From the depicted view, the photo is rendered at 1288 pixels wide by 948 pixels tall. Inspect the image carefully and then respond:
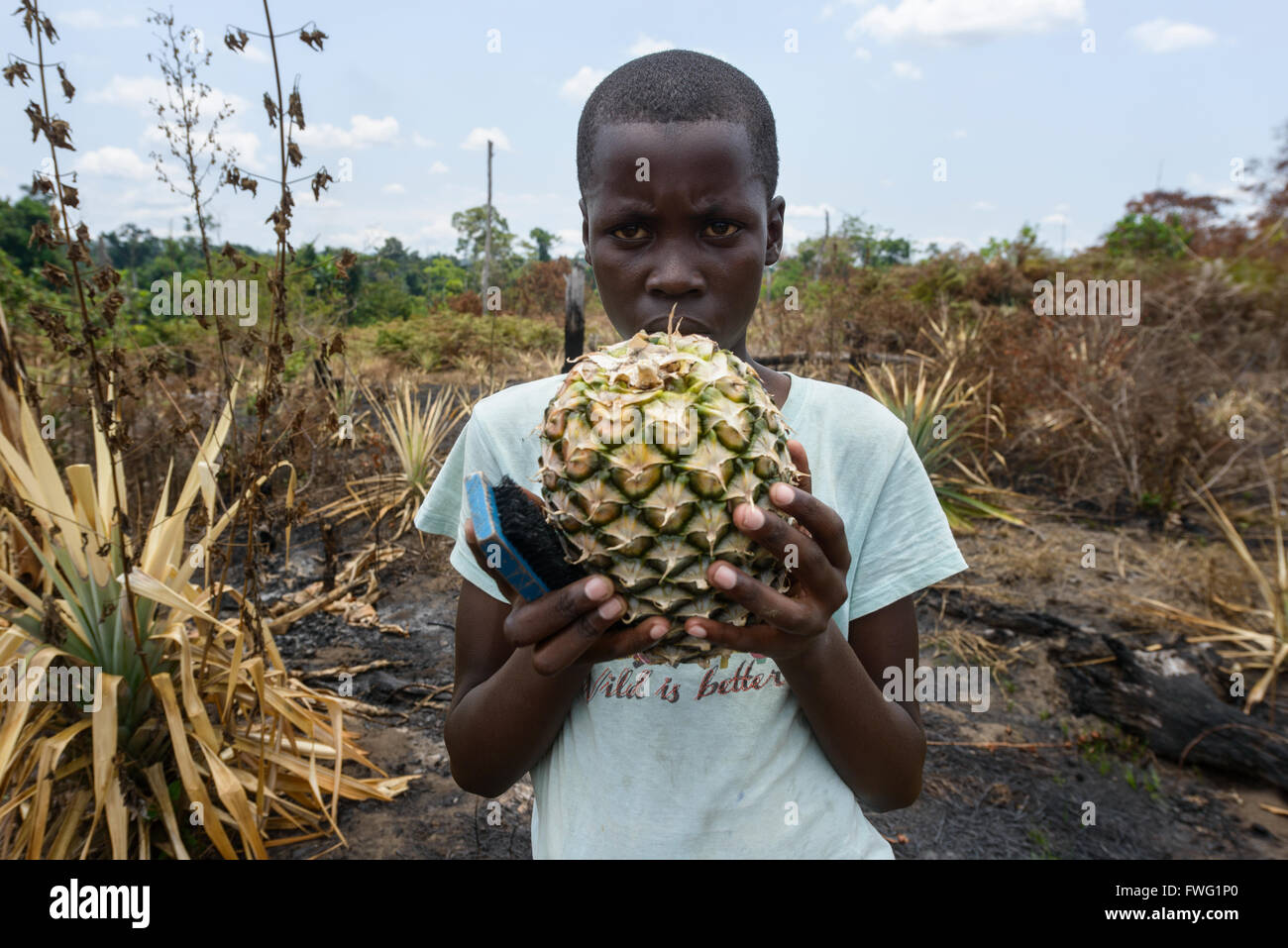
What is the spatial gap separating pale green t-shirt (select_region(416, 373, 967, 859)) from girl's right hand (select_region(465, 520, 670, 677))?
355 millimetres

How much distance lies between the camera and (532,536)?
57.6 inches

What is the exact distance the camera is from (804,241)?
20844mm

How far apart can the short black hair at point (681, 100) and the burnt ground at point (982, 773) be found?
335 cm

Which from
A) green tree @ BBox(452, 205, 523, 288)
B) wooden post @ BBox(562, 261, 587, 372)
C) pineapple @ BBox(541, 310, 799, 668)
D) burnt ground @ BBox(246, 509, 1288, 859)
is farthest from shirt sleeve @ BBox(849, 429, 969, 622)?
Result: green tree @ BBox(452, 205, 523, 288)

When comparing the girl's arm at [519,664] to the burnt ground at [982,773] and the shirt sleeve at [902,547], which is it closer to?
the shirt sleeve at [902,547]

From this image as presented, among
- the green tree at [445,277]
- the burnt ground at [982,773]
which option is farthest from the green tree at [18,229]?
the burnt ground at [982,773]

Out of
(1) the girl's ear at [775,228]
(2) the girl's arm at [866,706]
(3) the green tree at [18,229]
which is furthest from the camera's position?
(3) the green tree at [18,229]

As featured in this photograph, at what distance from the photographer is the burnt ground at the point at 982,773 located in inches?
159

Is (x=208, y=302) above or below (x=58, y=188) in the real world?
below

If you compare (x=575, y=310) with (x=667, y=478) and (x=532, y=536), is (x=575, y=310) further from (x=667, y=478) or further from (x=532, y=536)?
(x=532, y=536)

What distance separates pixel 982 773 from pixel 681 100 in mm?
4552

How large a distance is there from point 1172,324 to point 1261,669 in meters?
4.65
